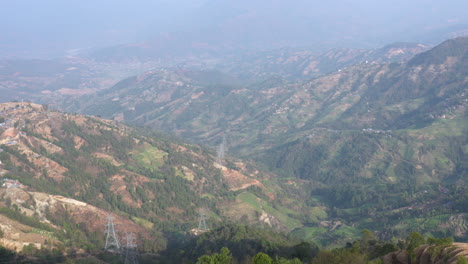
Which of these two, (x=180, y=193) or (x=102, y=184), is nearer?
(x=102, y=184)

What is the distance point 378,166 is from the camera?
198375 mm

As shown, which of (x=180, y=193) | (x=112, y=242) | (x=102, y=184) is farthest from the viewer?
(x=180, y=193)

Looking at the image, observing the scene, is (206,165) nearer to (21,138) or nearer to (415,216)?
(21,138)

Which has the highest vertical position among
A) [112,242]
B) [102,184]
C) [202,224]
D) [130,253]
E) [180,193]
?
[102,184]

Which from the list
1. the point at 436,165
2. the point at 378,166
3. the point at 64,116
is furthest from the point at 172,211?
the point at 436,165

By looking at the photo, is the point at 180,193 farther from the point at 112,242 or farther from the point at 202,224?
the point at 112,242

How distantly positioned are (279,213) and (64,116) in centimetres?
10011

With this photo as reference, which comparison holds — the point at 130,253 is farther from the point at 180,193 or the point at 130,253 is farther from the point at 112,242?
the point at 180,193

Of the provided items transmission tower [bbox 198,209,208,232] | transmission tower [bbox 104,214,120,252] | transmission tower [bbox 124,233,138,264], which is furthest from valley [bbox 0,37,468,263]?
transmission tower [bbox 124,233,138,264]

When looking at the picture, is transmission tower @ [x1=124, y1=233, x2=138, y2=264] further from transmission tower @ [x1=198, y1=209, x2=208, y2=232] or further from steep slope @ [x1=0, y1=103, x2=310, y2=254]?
transmission tower @ [x1=198, y1=209, x2=208, y2=232]

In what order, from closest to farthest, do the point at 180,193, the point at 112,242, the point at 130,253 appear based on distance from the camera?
the point at 130,253, the point at 112,242, the point at 180,193

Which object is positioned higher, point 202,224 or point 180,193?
point 180,193

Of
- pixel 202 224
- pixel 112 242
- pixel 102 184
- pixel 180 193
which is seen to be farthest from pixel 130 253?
pixel 180 193

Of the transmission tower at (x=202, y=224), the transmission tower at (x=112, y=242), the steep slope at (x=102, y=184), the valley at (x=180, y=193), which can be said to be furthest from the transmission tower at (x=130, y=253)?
the transmission tower at (x=202, y=224)
